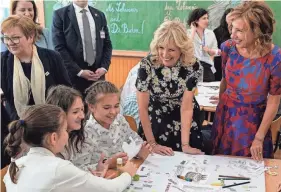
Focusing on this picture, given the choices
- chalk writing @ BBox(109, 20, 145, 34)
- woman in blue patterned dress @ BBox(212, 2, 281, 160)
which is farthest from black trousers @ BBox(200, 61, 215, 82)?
woman in blue patterned dress @ BBox(212, 2, 281, 160)

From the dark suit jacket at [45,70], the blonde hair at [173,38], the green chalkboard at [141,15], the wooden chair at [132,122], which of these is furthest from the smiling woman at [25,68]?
the green chalkboard at [141,15]

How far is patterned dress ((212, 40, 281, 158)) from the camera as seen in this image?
208 cm

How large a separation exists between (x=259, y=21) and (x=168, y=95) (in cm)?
67

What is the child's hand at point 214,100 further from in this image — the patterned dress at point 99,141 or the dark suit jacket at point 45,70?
the dark suit jacket at point 45,70

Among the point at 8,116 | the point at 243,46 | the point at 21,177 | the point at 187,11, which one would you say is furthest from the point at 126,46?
the point at 21,177

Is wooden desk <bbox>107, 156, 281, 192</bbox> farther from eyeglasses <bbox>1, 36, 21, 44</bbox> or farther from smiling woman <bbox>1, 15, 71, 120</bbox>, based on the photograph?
eyeglasses <bbox>1, 36, 21, 44</bbox>

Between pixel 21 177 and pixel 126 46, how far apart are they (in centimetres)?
379

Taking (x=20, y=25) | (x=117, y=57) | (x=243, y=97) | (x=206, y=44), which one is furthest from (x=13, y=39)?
(x=117, y=57)

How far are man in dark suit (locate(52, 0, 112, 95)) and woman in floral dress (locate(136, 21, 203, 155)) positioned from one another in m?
1.30

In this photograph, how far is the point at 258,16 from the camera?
201cm

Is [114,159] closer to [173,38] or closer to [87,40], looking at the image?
[173,38]

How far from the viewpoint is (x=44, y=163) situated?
1.45 m

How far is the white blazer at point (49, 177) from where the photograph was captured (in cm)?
141

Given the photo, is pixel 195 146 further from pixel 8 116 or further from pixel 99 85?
pixel 8 116
